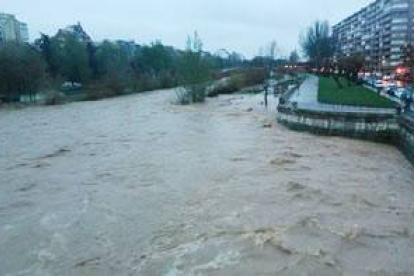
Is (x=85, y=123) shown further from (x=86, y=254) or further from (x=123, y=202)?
(x=86, y=254)

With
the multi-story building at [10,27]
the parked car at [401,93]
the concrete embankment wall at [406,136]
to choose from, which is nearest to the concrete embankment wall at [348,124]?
the concrete embankment wall at [406,136]

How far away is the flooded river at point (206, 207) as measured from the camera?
8992 mm

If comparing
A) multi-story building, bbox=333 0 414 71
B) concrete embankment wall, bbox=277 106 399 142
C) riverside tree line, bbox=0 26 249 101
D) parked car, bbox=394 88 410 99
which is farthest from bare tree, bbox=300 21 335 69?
concrete embankment wall, bbox=277 106 399 142

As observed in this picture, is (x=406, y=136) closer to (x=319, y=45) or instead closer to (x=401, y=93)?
(x=401, y=93)

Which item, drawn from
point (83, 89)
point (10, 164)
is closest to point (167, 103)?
point (83, 89)

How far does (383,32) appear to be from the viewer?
95875 millimetres

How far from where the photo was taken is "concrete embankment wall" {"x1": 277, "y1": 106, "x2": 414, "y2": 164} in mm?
18719

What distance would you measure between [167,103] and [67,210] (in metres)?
29.8

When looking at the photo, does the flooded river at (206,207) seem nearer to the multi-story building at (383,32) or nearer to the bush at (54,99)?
the bush at (54,99)

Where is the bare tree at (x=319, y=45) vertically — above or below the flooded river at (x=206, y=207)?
above

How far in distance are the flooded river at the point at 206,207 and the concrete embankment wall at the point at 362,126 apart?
28.1 inches

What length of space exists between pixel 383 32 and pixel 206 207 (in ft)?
307

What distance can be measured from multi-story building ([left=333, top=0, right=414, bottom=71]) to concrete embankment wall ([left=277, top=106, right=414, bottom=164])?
55278 mm

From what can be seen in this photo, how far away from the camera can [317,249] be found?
30.7 feet
